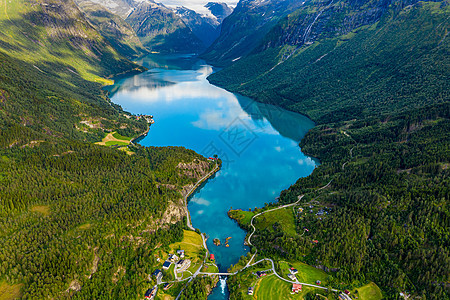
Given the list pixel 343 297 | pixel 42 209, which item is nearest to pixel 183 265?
pixel 343 297

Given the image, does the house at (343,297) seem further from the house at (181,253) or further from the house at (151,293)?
the house at (151,293)

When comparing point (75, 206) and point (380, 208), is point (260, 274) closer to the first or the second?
point (380, 208)

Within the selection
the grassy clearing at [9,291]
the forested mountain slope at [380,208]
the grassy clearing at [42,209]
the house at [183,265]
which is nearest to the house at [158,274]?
the house at [183,265]

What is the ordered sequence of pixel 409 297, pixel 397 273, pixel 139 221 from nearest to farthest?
1. pixel 409 297
2. pixel 397 273
3. pixel 139 221

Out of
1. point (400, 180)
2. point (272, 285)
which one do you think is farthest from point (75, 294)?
point (400, 180)

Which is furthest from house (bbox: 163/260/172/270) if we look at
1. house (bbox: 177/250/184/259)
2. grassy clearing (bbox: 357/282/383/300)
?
grassy clearing (bbox: 357/282/383/300)

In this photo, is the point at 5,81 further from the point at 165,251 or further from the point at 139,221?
the point at 165,251
